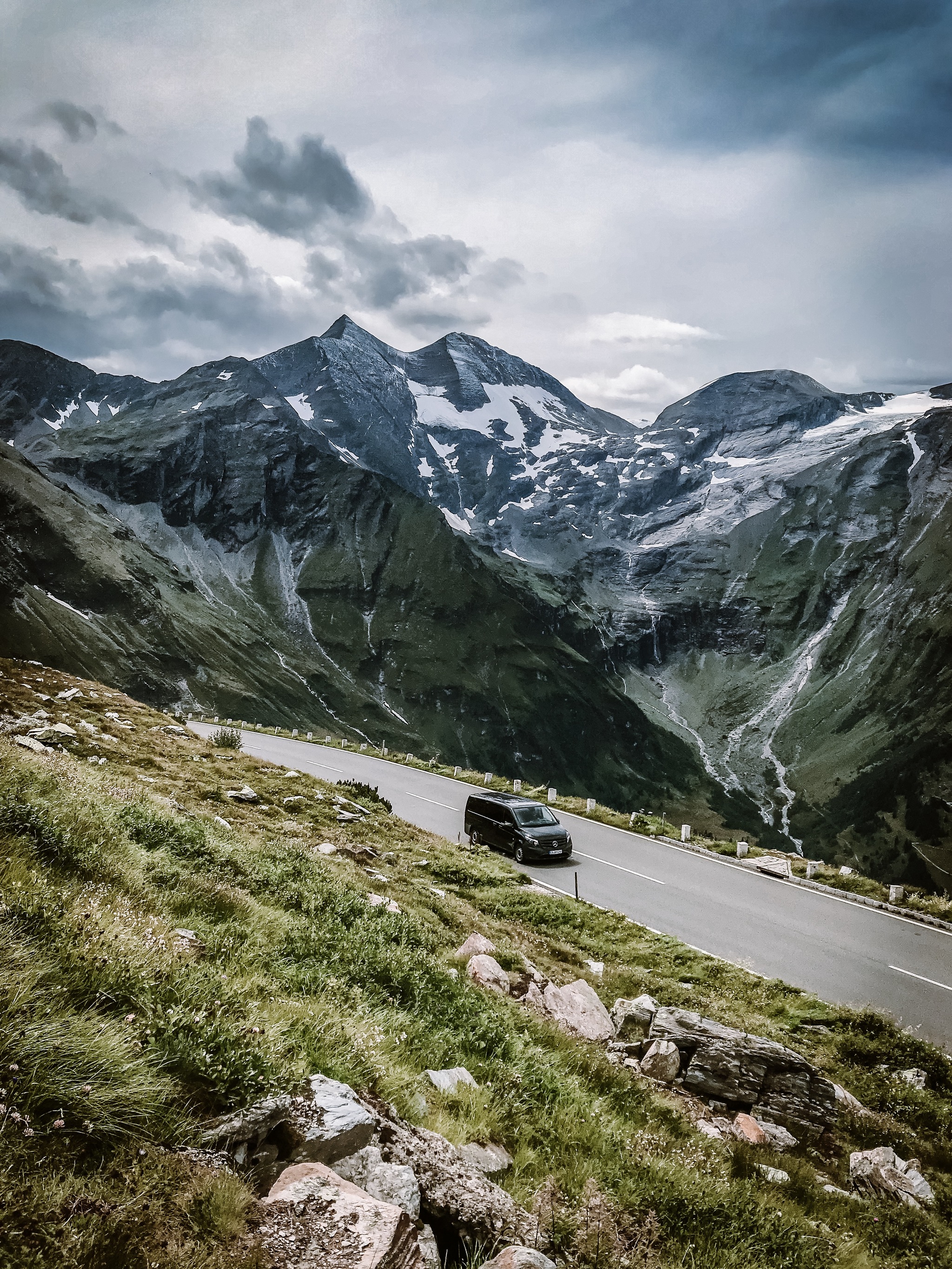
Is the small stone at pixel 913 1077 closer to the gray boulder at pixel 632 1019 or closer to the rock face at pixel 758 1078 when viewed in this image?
the rock face at pixel 758 1078

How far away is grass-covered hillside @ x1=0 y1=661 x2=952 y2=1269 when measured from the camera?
3082 mm

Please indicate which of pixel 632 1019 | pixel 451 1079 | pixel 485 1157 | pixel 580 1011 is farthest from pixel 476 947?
pixel 485 1157

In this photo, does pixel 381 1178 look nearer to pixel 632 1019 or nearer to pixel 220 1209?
pixel 220 1209

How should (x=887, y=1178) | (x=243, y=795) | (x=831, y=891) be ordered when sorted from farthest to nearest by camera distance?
(x=831, y=891) → (x=243, y=795) → (x=887, y=1178)

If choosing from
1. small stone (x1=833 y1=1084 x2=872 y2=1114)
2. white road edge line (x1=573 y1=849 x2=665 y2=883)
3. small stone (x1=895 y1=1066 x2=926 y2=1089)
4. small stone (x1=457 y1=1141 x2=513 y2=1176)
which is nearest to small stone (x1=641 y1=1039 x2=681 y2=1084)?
small stone (x1=833 y1=1084 x2=872 y2=1114)

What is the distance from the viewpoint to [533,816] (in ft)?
81.9

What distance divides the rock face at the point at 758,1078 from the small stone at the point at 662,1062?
0.53 feet

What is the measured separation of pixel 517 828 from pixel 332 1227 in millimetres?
21535

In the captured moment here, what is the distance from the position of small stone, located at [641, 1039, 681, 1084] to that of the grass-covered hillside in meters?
0.57

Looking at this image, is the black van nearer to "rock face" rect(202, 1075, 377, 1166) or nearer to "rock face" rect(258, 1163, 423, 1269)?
"rock face" rect(202, 1075, 377, 1166)

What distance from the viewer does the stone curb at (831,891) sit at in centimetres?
1948

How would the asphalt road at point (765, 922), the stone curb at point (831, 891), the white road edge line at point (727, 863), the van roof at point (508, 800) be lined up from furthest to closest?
the van roof at point (508, 800), the stone curb at point (831, 891), the white road edge line at point (727, 863), the asphalt road at point (765, 922)

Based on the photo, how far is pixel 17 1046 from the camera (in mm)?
3246

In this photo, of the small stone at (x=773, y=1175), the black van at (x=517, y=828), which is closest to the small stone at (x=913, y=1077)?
the small stone at (x=773, y=1175)
